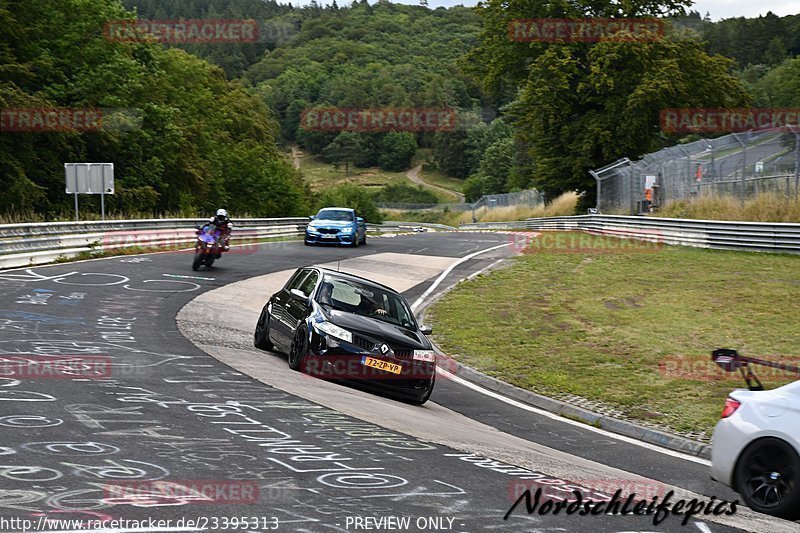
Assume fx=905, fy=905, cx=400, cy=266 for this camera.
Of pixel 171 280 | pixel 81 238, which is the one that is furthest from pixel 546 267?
pixel 81 238

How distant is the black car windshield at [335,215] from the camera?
36.8 m

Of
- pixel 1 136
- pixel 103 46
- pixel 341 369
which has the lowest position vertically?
pixel 341 369

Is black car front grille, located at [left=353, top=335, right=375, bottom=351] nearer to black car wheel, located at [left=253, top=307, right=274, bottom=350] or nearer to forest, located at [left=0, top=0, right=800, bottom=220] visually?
black car wheel, located at [left=253, top=307, right=274, bottom=350]

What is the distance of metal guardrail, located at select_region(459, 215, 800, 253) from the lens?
27016mm

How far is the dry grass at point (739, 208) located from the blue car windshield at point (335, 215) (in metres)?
12.9

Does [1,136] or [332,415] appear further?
[1,136]

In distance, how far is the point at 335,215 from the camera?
121ft

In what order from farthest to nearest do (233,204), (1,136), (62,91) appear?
(233,204)
(62,91)
(1,136)

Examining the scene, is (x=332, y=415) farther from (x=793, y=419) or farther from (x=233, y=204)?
(x=233, y=204)

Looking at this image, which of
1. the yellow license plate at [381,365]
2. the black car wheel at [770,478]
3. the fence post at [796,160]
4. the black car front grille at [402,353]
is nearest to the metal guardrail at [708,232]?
the fence post at [796,160]

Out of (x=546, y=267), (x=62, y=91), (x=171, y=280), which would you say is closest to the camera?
(x=171, y=280)

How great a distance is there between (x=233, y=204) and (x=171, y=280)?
5812 centimetres

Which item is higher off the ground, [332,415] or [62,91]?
[62,91]

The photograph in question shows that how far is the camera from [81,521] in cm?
521
